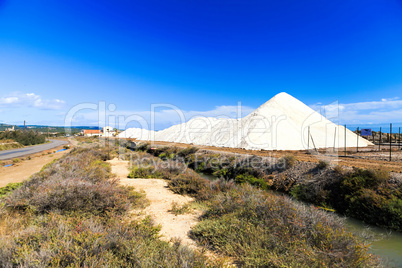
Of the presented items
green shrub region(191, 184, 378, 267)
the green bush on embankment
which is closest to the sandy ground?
the green bush on embankment

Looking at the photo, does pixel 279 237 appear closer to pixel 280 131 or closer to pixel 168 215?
pixel 168 215

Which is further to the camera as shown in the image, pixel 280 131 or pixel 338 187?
pixel 280 131

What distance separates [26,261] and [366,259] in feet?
18.5

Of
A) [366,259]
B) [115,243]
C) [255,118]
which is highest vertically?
[255,118]

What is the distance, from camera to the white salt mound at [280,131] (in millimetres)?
24605

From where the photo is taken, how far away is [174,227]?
5.51 metres

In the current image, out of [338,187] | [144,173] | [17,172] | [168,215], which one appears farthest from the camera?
[17,172]

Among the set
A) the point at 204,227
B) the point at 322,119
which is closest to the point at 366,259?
the point at 204,227

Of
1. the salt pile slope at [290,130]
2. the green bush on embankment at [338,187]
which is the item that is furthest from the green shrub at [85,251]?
the salt pile slope at [290,130]

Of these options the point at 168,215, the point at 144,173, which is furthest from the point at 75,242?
the point at 144,173

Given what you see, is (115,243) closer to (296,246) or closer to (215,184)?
(296,246)

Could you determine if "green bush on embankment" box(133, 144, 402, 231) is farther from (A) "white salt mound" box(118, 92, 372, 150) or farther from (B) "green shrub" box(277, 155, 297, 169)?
(A) "white salt mound" box(118, 92, 372, 150)

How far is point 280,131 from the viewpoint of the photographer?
85.6 feet

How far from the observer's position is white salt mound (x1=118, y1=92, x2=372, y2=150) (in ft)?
80.7
